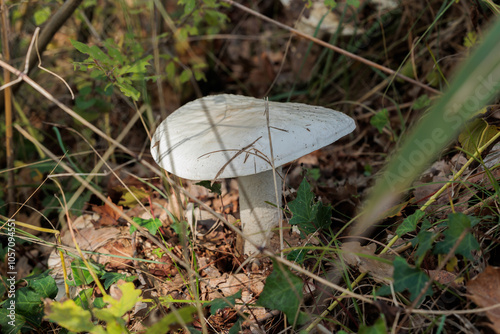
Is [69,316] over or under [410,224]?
under

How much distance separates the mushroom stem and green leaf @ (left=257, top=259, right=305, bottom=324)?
51 cm

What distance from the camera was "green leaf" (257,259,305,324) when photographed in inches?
48.6

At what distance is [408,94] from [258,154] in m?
2.07

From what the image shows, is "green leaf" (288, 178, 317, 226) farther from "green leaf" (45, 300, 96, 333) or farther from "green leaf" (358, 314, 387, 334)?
"green leaf" (45, 300, 96, 333)

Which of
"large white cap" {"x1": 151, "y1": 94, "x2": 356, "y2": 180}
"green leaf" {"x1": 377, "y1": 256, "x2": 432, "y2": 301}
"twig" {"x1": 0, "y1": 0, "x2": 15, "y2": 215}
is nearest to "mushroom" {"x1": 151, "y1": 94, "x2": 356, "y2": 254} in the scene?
"large white cap" {"x1": 151, "y1": 94, "x2": 356, "y2": 180}

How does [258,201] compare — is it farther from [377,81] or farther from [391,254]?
[377,81]

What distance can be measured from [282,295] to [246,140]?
587mm

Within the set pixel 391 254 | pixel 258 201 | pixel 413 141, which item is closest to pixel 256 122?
pixel 258 201

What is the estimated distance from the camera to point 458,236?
114 centimetres

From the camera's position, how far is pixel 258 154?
4.66 ft

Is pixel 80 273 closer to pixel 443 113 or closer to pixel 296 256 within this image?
pixel 296 256

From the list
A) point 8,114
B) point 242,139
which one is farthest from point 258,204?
point 8,114

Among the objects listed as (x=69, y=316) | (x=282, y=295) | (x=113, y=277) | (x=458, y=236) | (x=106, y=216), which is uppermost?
(x=458, y=236)

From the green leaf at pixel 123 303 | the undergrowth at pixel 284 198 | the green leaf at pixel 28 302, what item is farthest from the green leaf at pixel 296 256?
the green leaf at pixel 28 302
